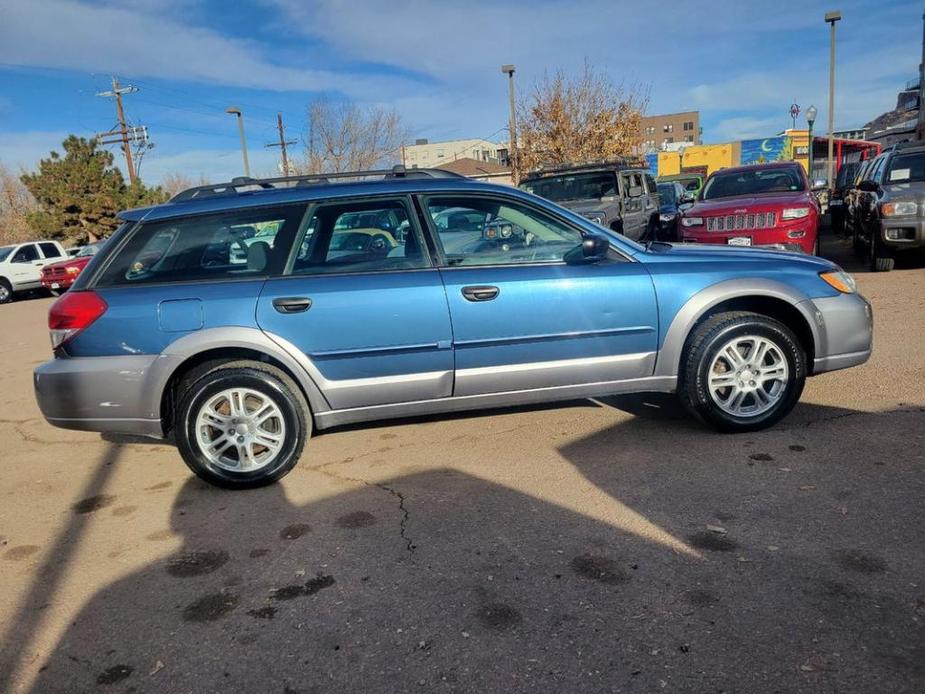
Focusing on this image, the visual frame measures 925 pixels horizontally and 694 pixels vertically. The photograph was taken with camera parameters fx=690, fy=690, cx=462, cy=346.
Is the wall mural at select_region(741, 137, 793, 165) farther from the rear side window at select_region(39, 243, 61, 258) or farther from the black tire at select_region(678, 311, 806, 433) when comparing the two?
the black tire at select_region(678, 311, 806, 433)

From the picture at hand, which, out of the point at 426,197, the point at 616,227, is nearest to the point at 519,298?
the point at 426,197

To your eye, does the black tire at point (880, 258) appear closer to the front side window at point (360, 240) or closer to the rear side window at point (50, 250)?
the front side window at point (360, 240)

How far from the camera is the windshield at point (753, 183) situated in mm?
10406

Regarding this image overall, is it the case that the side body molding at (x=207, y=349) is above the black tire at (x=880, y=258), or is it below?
above

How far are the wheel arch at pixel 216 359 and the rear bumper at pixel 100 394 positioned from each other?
0.05 m

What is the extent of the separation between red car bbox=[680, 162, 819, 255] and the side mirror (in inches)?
234

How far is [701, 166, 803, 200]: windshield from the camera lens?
10.4m

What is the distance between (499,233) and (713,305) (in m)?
Answer: 1.39

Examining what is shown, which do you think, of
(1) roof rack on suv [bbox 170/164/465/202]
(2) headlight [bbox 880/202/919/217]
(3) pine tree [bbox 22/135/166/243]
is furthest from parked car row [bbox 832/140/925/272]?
(3) pine tree [bbox 22/135/166/243]

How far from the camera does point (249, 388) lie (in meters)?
3.96

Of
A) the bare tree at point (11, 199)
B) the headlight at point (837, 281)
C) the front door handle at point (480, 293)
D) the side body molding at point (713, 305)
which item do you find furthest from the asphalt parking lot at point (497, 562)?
the bare tree at point (11, 199)

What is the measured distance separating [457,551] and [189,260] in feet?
7.53

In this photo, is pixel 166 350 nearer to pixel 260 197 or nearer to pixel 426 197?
pixel 260 197

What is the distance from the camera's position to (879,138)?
4053cm
